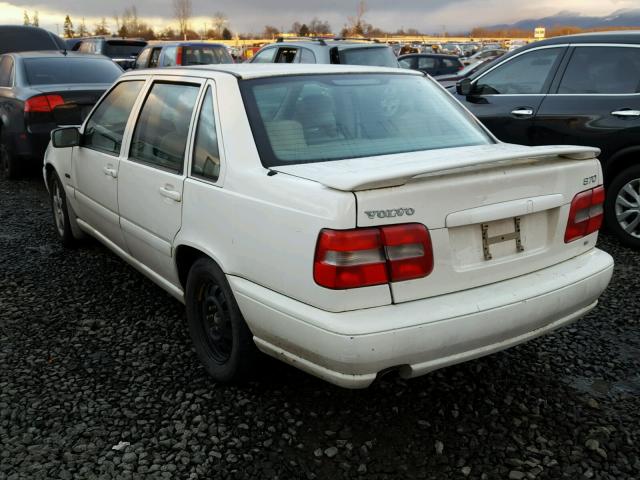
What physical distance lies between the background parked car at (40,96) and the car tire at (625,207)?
5.62 m

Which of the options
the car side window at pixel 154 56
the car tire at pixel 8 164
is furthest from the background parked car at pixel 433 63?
the car tire at pixel 8 164

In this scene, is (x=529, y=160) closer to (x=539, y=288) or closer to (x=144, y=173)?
(x=539, y=288)

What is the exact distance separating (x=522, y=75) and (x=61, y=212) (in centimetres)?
441

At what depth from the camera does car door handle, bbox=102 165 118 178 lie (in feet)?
13.3

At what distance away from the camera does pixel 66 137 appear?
459 cm

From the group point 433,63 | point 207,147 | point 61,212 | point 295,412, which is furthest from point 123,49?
point 295,412

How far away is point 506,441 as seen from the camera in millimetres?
2766

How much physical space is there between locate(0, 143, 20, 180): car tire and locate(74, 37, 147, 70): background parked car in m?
10.2

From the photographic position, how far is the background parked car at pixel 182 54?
15.0 meters

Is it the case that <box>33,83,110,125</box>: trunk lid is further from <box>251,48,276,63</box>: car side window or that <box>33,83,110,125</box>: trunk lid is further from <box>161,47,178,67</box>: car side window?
<box>161,47,178,67</box>: car side window

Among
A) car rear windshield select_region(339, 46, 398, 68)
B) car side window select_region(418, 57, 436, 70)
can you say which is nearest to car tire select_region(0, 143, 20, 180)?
car rear windshield select_region(339, 46, 398, 68)

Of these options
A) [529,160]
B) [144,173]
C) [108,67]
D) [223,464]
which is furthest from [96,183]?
[108,67]

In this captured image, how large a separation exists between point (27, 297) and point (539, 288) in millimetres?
3409

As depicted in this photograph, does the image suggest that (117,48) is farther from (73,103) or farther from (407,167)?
(407,167)
